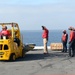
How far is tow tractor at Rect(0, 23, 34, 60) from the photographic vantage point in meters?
18.1

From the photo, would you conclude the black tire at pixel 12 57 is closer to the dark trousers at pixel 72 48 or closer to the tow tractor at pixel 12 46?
the tow tractor at pixel 12 46

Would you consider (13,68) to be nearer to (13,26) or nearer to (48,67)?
(48,67)

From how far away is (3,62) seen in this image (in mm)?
17938

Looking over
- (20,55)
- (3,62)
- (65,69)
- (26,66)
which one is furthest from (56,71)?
(20,55)

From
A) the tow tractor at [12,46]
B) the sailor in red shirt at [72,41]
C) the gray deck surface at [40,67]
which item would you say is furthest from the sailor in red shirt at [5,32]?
the sailor in red shirt at [72,41]

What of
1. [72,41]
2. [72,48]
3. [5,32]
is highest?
[5,32]

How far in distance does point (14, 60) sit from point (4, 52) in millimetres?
783

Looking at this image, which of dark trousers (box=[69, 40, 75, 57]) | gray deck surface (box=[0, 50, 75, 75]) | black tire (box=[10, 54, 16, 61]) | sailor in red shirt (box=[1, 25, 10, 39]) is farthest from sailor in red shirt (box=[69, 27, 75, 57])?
sailor in red shirt (box=[1, 25, 10, 39])

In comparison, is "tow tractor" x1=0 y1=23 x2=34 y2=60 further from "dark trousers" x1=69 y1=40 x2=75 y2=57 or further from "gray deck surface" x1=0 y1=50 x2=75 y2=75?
"dark trousers" x1=69 y1=40 x2=75 y2=57

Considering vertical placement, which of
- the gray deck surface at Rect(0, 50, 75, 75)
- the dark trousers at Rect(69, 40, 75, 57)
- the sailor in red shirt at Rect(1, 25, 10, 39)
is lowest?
the gray deck surface at Rect(0, 50, 75, 75)

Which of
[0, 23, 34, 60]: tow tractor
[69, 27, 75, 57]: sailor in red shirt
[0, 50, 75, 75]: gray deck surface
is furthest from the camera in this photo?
[69, 27, 75, 57]: sailor in red shirt

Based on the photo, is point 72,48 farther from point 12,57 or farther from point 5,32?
point 5,32

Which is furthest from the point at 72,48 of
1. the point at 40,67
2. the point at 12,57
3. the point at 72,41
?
the point at 40,67

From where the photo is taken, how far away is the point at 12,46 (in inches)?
721
